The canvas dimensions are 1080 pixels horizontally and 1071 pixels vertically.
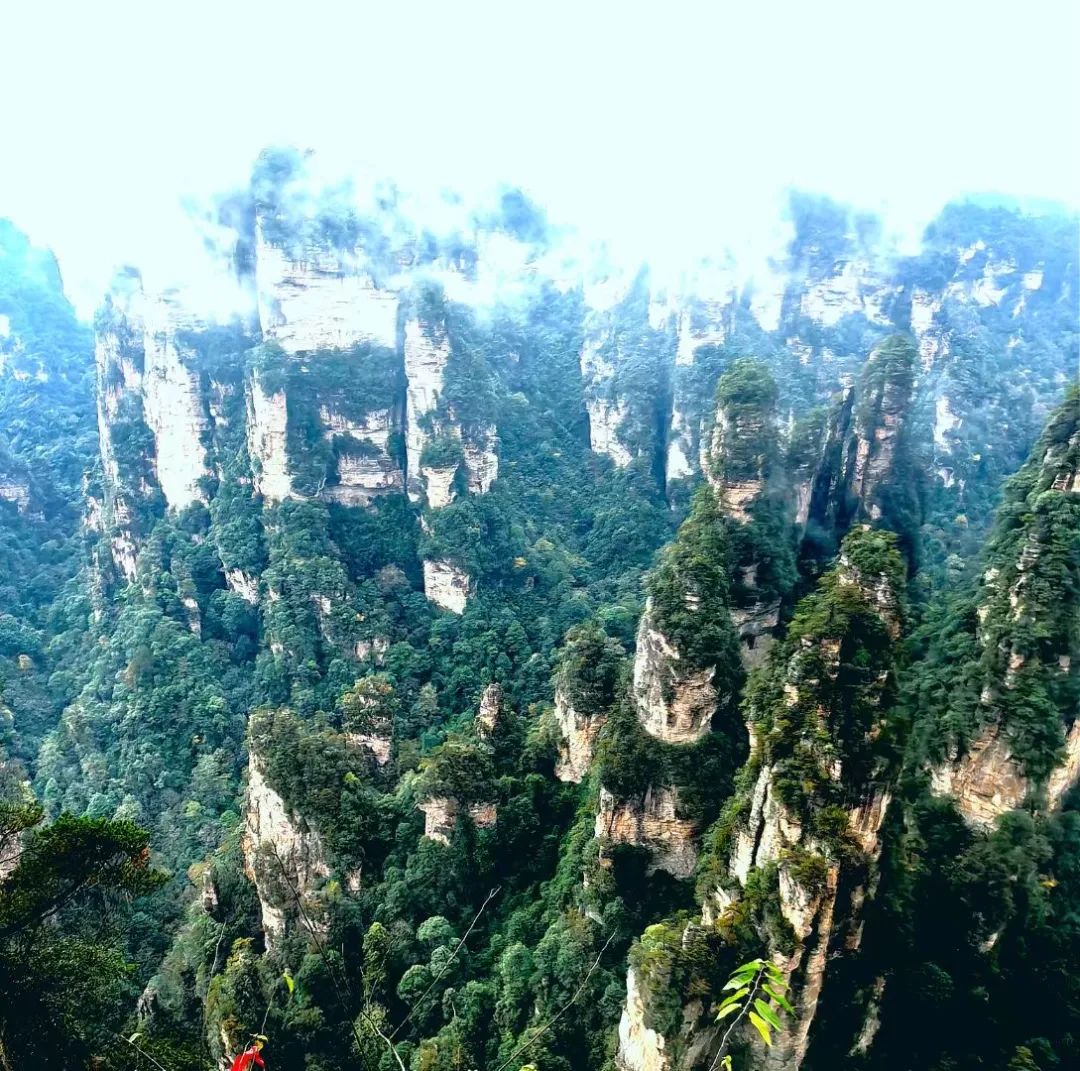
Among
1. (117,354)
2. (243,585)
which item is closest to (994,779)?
(243,585)

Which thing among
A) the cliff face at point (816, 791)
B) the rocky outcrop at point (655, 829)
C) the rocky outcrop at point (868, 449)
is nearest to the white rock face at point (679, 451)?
the rocky outcrop at point (868, 449)

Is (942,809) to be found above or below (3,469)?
above

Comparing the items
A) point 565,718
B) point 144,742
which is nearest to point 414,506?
point 144,742

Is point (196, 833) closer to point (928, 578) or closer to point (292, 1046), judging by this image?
point (292, 1046)

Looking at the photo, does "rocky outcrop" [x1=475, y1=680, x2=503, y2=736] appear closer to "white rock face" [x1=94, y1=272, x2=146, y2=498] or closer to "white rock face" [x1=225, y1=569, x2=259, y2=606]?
"white rock face" [x1=225, y1=569, x2=259, y2=606]

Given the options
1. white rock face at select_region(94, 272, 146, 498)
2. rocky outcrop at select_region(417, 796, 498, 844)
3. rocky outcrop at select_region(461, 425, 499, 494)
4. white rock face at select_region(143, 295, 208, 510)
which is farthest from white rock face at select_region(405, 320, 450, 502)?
rocky outcrop at select_region(417, 796, 498, 844)

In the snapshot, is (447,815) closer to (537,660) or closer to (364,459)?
(537,660)
